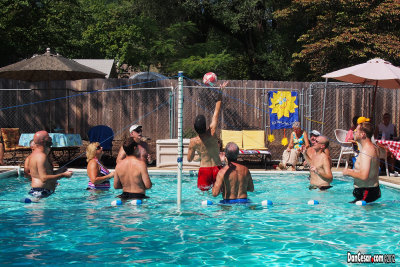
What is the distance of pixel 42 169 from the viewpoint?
7.59m

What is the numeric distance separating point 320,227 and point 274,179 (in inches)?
198

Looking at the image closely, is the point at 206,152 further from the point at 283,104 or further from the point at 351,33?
the point at 351,33

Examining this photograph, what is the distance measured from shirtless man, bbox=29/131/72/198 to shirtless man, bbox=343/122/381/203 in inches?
178

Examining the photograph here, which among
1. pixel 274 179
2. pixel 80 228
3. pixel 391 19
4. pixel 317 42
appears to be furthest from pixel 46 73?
pixel 391 19

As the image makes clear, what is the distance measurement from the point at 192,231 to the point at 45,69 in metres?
8.47

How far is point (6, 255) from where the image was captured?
17.6 ft

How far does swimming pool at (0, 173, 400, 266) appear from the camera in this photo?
17.6 feet

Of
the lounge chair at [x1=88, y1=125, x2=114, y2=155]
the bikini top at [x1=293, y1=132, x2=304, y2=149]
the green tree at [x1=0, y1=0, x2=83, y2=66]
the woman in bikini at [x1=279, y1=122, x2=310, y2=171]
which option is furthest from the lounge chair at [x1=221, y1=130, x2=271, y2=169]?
the green tree at [x1=0, y1=0, x2=83, y2=66]

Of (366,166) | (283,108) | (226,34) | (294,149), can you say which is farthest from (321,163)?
(226,34)

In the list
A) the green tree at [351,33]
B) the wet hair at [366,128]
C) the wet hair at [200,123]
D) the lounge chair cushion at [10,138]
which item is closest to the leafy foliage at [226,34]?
the green tree at [351,33]

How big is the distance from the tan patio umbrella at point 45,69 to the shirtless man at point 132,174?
6.63m

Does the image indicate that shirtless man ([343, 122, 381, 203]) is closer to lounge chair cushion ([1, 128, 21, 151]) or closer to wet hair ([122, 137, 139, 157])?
wet hair ([122, 137, 139, 157])

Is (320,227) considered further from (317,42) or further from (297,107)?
(317,42)

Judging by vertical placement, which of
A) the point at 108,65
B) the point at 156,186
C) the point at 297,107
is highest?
the point at 108,65
